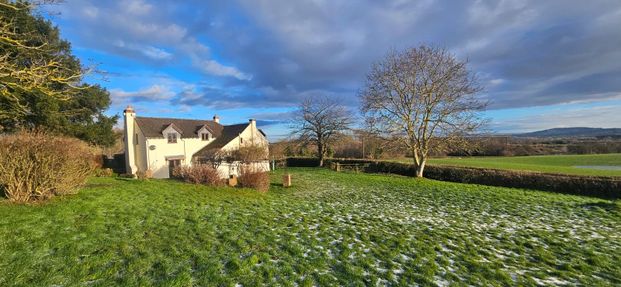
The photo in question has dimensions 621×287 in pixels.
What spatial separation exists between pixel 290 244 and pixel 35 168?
8.77 m

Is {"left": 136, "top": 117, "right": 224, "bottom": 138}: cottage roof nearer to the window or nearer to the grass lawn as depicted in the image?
the window

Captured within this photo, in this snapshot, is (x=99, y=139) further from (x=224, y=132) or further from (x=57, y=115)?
(x=224, y=132)

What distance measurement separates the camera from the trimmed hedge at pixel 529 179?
17688 millimetres

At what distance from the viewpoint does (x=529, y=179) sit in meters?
20.1

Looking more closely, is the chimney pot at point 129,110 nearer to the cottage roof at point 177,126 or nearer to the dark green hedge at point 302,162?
the cottage roof at point 177,126

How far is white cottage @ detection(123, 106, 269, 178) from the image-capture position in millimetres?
27922

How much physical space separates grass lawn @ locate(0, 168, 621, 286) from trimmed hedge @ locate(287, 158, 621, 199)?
7.64 meters

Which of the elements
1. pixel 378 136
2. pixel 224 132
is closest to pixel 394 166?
pixel 378 136

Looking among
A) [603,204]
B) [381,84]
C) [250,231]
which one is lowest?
[603,204]

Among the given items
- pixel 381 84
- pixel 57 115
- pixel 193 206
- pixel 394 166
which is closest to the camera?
pixel 193 206

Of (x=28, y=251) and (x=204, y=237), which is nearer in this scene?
(x=28, y=251)

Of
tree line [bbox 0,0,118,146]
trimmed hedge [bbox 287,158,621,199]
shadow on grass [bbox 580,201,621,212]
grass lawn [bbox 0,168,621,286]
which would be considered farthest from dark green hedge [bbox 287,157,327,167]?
shadow on grass [bbox 580,201,621,212]

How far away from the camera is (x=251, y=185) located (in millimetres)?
16125

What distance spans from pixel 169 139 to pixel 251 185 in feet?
57.5
